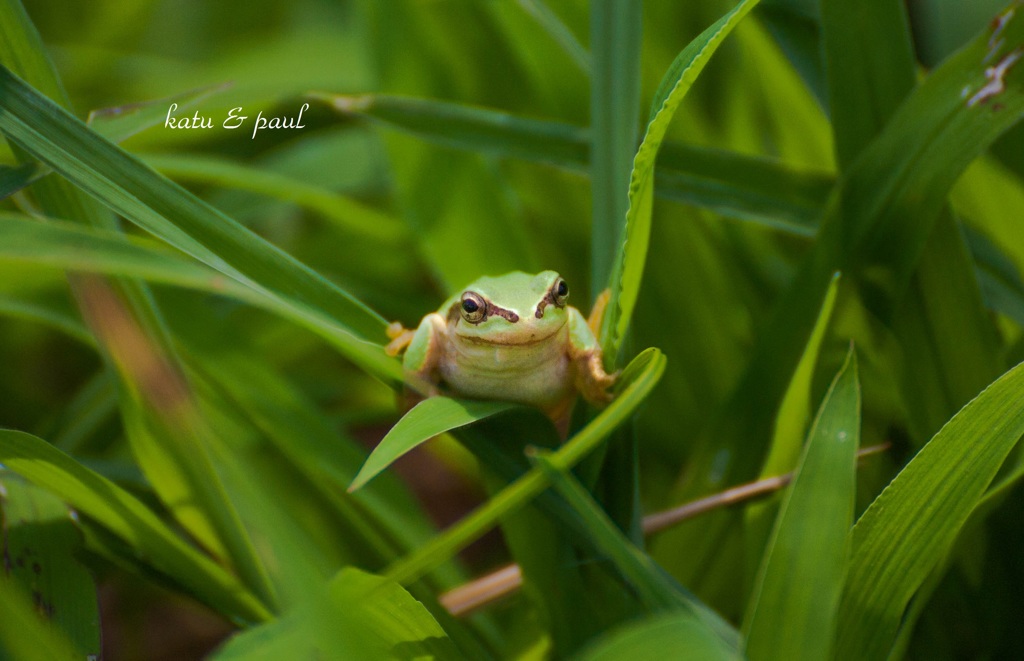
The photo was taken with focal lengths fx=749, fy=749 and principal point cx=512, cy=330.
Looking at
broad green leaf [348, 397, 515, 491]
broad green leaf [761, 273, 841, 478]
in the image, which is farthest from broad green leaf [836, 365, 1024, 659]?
broad green leaf [348, 397, 515, 491]

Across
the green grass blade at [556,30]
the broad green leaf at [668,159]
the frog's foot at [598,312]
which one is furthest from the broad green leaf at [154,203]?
the green grass blade at [556,30]

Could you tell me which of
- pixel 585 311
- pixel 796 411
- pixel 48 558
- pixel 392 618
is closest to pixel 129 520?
pixel 48 558

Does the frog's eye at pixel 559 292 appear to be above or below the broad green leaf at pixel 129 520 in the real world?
above

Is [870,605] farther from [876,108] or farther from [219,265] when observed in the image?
[219,265]

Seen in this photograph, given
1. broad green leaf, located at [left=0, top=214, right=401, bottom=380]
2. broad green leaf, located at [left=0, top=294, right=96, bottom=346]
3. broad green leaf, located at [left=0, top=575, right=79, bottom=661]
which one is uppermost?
broad green leaf, located at [left=0, top=214, right=401, bottom=380]

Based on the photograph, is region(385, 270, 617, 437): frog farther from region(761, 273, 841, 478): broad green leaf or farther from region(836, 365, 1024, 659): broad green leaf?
region(836, 365, 1024, 659): broad green leaf

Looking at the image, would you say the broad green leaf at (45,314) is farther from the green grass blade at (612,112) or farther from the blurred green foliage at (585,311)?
the green grass blade at (612,112)
